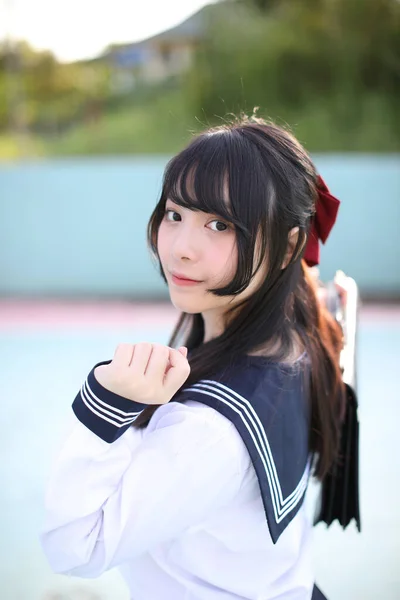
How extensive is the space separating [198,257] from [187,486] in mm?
298

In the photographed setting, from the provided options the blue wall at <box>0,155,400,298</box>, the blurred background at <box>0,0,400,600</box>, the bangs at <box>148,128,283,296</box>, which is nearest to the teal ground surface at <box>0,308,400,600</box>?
the blurred background at <box>0,0,400,600</box>

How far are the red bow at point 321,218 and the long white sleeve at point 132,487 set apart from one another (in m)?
0.41

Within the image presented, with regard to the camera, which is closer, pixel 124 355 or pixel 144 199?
pixel 124 355

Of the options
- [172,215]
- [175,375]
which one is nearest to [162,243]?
[172,215]

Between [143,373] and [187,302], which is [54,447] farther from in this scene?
[143,373]

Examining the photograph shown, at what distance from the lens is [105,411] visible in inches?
30.3

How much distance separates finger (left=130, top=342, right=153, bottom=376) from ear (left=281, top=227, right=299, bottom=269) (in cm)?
28

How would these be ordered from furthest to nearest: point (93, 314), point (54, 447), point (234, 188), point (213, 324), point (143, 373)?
1. point (93, 314)
2. point (54, 447)
3. point (213, 324)
4. point (234, 188)
5. point (143, 373)

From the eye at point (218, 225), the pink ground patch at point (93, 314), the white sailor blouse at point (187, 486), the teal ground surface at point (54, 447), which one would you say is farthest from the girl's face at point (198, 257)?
the pink ground patch at point (93, 314)

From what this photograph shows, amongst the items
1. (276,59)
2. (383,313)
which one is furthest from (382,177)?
(276,59)

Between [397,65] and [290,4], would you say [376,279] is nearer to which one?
[397,65]

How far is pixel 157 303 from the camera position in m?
5.29

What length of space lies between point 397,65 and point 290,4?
5.31 ft

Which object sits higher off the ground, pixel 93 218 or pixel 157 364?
pixel 157 364
